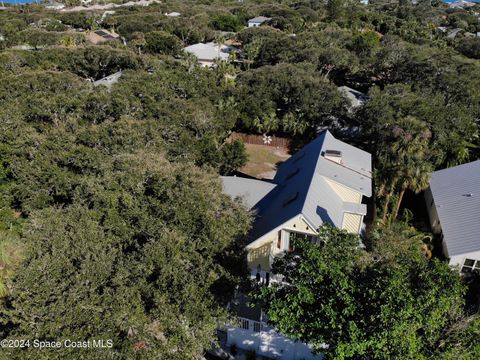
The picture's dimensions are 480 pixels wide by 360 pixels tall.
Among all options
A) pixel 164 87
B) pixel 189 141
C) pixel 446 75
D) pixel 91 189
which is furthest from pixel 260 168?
pixel 446 75

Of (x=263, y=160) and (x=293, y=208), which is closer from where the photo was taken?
(x=293, y=208)

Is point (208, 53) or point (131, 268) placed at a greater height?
point (131, 268)

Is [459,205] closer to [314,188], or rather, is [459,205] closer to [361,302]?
[314,188]

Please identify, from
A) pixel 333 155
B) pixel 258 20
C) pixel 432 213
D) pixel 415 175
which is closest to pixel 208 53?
pixel 258 20

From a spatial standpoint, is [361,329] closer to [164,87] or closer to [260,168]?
[260,168]

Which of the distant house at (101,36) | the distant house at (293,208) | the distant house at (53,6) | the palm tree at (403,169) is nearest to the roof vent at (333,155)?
the distant house at (293,208)

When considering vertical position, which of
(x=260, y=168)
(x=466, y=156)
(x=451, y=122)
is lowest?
(x=260, y=168)
